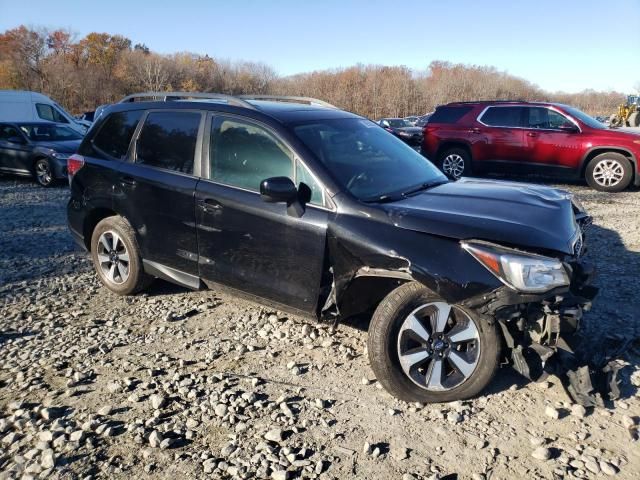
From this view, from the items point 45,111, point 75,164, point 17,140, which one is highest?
point 45,111

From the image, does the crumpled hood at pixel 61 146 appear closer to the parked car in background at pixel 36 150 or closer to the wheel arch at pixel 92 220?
the parked car in background at pixel 36 150

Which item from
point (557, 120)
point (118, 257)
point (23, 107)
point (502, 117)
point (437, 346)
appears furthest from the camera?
point (23, 107)

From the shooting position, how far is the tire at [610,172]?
10.1 metres

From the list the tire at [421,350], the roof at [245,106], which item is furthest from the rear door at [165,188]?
the tire at [421,350]

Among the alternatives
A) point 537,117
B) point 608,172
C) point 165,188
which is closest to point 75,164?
point 165,188

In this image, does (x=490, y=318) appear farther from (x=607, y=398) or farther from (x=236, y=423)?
(x=236, y=423)

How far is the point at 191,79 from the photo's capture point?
60750 mm

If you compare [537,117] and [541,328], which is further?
[537,117]

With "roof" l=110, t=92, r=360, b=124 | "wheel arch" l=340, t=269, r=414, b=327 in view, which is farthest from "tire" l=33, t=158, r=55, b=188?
"wheel arch" l=340, t=269, r=414, b=327

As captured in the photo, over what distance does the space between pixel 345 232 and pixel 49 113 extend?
19798 millimetres

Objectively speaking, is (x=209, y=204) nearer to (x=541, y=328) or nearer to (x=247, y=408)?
(x=247, y=408)

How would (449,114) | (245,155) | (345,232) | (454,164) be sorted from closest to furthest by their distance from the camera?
1. (345,232)
2. (245,155)
3. (454,164)
4. (449,114)

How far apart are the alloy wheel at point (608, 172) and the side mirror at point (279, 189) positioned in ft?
29.8

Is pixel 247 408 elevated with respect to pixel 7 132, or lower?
lower
